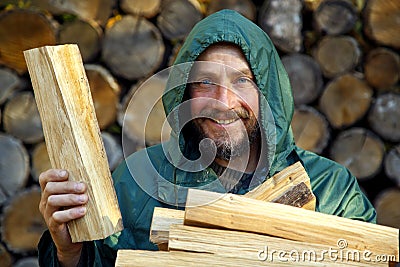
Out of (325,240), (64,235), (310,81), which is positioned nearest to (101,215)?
(64,235)

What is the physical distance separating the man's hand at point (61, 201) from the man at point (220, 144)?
0.16 m

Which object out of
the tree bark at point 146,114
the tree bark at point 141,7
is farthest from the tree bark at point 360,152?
the tree bark at point 141,7

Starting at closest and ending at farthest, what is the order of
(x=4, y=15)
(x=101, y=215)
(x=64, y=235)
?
(x=101, y=215) < (x=64, y=235) < (x=4, y=15)

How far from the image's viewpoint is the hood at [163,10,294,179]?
7.67 feet

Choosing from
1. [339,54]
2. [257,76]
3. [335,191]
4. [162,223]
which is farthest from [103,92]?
[162,223]

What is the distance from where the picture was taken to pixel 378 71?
411cm

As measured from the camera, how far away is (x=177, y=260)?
1725 millimetres

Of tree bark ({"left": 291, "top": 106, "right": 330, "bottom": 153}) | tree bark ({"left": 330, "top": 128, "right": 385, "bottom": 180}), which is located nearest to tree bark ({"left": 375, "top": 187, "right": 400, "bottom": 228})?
tree bark ({"left": 330, "top": 128, "right": 385, "bottom": 180})

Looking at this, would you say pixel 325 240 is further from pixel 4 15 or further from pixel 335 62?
pixel 4 15

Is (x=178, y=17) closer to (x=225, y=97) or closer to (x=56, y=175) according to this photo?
(x=225, y=97)

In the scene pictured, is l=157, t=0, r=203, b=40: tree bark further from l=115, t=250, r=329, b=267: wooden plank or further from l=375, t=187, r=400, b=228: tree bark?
l=115, t=250, r=329, b=267: wooden plank

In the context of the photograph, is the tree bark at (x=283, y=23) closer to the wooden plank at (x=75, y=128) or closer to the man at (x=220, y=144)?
the man at (x=220, y=144)

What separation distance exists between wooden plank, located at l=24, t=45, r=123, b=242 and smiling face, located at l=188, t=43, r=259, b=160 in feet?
1.55

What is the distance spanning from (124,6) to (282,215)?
2.52 m
